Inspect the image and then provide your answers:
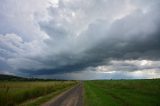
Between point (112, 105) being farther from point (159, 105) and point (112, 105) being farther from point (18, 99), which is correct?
point (18, 99)

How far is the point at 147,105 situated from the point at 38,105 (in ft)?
38.6

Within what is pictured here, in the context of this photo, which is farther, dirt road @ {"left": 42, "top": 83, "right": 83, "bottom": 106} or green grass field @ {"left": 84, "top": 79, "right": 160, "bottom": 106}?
green grass field @ {"left": 84, "top": 79, "right": 160, "bottom": 106}

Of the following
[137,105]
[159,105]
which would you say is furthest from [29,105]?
[159,105]

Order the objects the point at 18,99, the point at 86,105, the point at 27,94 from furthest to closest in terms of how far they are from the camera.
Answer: the point at 27,94 → the point at 18,99 → the point at 86,105

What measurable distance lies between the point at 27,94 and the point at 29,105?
10.8 meters

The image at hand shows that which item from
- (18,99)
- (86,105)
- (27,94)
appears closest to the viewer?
(86,105)

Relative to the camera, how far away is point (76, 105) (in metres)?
23.6

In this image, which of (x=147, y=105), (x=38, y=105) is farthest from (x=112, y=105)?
(x=38, y=105)

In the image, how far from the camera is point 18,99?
2875 cm

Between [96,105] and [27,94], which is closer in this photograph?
[96,105]

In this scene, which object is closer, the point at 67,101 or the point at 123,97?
the point at 67,101

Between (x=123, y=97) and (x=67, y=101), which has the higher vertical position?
(x=123, y=97)

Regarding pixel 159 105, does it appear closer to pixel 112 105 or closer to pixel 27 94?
pixel 112 105

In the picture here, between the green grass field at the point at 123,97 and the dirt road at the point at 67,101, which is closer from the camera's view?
the dirt road at the point at 67,101
